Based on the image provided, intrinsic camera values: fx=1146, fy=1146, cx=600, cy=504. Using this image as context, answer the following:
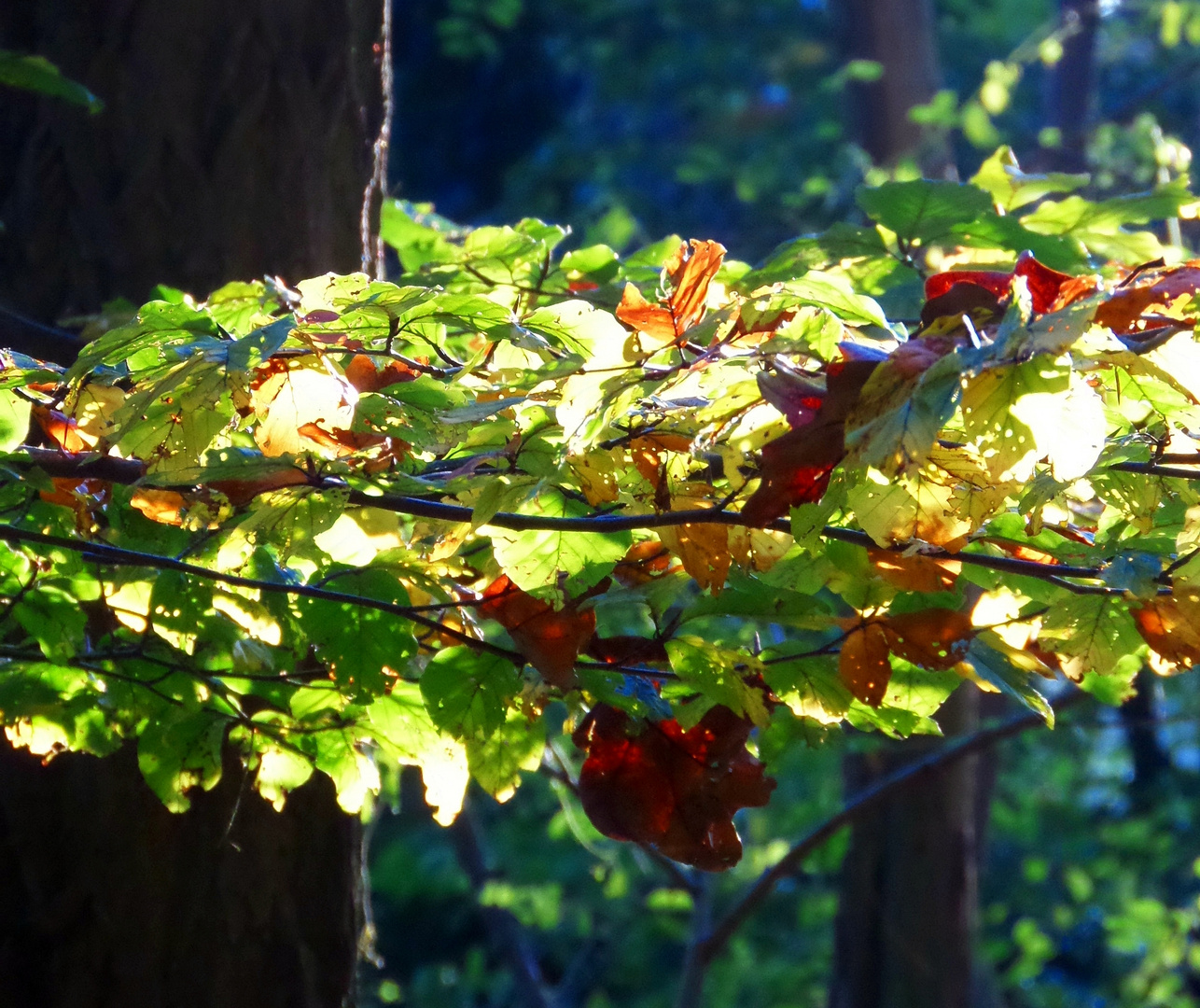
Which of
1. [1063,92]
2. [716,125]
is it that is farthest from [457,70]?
[1063,92]

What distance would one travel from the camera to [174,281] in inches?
63.2

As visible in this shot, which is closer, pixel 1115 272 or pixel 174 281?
pixel 1115 272

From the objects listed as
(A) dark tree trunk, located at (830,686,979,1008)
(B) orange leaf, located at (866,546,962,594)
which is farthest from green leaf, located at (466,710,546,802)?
(A) dark tree trunk, located at (830,686,979,1008)

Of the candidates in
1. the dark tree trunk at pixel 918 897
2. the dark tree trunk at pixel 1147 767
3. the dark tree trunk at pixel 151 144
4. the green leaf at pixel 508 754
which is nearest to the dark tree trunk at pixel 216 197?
the dark tree trunk at pixel 151 144

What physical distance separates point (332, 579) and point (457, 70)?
305 inches

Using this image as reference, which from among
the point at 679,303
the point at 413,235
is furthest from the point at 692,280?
the point at 413,235

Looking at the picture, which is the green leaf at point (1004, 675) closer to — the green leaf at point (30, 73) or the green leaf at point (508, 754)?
the green leaf at point (508, 754)

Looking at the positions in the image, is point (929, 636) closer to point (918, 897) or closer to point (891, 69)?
point (918, 897)

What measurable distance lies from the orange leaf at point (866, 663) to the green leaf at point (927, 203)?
1.50 feet

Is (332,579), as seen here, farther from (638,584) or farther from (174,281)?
(174,281)

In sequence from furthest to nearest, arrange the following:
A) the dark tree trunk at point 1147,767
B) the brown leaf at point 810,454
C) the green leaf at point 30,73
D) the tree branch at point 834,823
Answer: the dark tree trunk at point 1147,767, the tree branch at point 834,823, the green leaf at point 30,73, the brown leaf at point 810,454

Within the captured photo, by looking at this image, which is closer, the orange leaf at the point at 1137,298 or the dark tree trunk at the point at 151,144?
the orange leaf at the point at 1137,298

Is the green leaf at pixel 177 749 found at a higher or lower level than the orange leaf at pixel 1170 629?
lower

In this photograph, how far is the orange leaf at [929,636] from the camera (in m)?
0.91
